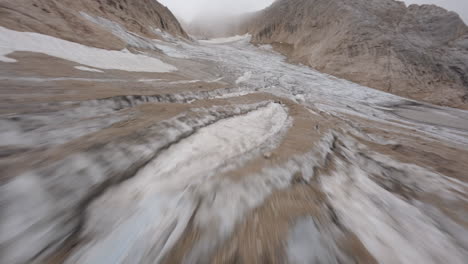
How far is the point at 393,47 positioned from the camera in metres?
15.9

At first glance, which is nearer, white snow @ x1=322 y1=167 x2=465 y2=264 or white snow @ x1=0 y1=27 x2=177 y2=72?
white snow @ x1=322 y1=167 x2=465 y2=264

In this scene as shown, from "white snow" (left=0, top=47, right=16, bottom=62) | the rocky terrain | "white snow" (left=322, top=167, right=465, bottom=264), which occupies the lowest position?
"white snow" (left=322, top=167, right=465, bottom=264)

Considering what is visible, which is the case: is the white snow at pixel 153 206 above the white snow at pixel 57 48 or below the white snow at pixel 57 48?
below

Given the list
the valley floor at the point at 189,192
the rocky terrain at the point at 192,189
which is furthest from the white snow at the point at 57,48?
the valley floor at the point at 189,192

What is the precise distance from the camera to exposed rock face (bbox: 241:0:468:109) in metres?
14.3

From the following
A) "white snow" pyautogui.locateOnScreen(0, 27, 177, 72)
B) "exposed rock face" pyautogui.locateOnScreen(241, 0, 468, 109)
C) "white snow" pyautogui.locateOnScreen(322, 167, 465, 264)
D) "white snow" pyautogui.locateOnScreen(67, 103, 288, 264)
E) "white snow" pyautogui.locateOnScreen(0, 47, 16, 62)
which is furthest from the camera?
"exposed rock face" pyautogui.locateOnScreen(241, 0, 468, 109)

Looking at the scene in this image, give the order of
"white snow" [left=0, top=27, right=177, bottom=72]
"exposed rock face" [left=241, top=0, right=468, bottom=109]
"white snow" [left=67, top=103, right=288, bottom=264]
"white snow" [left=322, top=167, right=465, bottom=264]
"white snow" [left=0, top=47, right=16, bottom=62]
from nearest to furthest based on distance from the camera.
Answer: "white snow" [left=67, top=103, right=288, bottom=264] < "white snow" [left=322, top=167, right=465, bottom=264] < "white snow" [left=0, top=47, right=16, bottom=62] < "white snow" [left=0, top=27, right=177, bottom=72] < "exposed rock face" [left=241, top=0, right=468, bottom=109]

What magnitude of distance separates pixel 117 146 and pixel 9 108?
1.03 meters

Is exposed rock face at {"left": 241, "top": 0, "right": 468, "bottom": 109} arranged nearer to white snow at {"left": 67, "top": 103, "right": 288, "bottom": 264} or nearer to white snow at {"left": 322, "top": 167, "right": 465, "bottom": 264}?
white snow at {"left": 322, "top": 167, "right": 465, "bottom": 264}

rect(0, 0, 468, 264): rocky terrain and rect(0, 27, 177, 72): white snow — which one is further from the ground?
rect(0, 27, 177, 72): white snow

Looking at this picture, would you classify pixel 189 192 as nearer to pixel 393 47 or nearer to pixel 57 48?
pixel 57 48

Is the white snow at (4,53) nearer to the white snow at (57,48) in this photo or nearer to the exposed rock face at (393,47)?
the white snow at (57,48)

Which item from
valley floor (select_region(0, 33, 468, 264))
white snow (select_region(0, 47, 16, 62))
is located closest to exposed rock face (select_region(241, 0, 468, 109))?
valley floor (select_region(0, 33, 468, 264))

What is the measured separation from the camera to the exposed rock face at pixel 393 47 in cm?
1427
